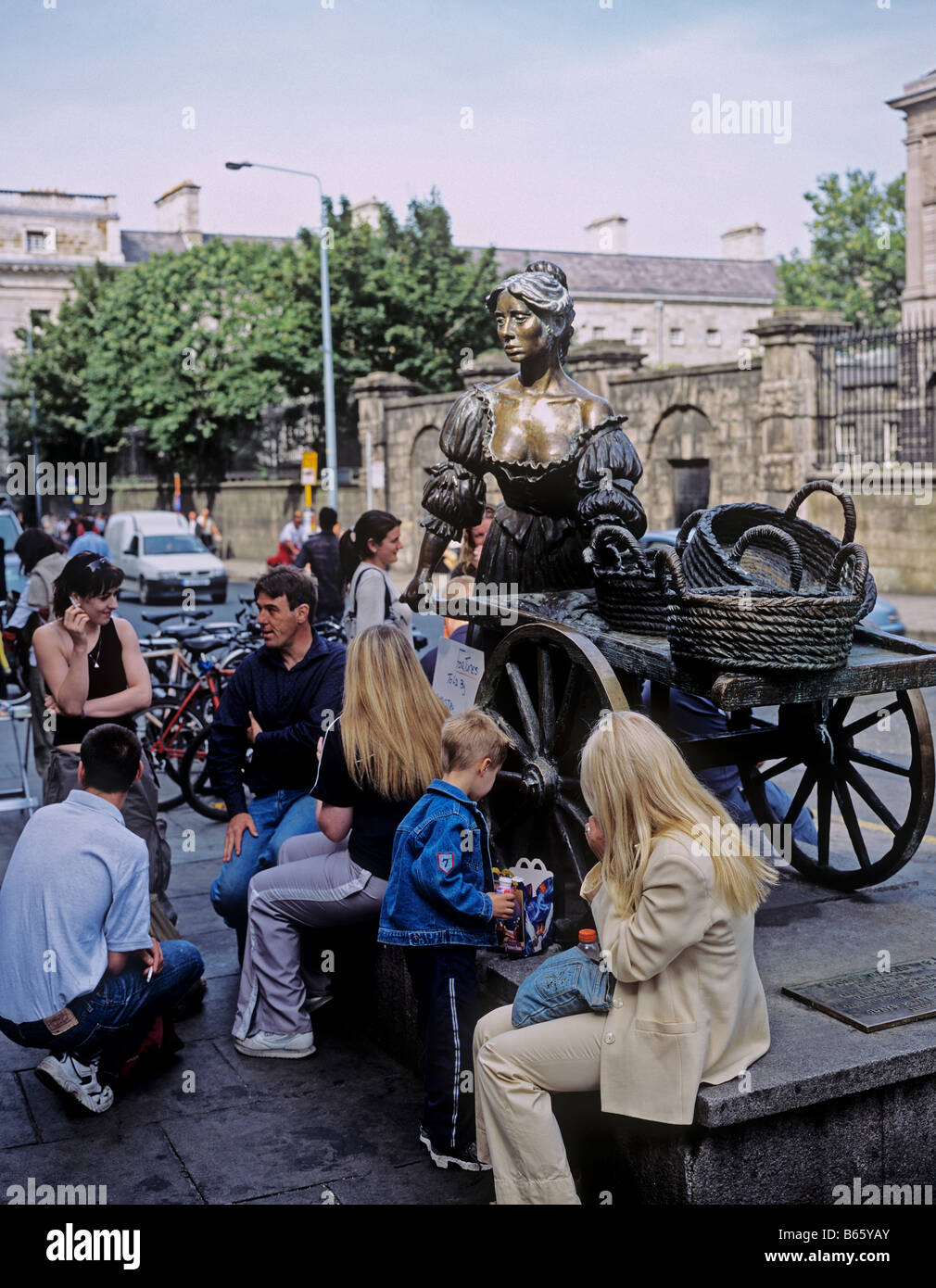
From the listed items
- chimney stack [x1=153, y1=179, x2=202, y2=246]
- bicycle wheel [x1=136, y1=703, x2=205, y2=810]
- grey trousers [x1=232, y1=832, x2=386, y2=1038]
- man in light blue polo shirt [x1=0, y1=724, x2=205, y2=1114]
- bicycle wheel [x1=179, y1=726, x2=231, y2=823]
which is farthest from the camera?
chimney stack [x1=153, y1=179, x2=202, y2=246]

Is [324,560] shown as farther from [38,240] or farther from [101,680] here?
[38,240]

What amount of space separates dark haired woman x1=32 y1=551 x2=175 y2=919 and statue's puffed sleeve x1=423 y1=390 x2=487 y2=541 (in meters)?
1.40

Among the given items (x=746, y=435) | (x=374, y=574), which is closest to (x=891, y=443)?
(x=746, y=435)

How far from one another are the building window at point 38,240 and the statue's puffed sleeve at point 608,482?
70.0 meters

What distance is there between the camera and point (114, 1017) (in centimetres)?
452

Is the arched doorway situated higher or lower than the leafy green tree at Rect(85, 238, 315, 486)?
lower

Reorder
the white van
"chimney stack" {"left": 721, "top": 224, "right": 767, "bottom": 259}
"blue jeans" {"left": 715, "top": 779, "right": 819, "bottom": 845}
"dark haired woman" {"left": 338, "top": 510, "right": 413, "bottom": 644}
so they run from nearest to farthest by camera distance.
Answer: "blue jeans" {"left": 715, "top": 779, "right": 819, "bottom": 845}
"dark haired woman" {"left": 338, "top": 510, "right": 413, "bottom": 644}
the white van
"chimney stack" {"left": 721, "top": 224, "right": 767, "bottom": 259}

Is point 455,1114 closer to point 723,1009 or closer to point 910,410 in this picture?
point 723,1009

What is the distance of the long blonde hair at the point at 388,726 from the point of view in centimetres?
458

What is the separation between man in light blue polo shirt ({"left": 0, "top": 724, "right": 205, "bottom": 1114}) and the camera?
171 inches

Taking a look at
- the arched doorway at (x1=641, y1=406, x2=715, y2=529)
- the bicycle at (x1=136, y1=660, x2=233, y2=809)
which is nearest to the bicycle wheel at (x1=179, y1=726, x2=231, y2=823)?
the bicycle at (x1=136, y1=660, x2=233, y2=809)

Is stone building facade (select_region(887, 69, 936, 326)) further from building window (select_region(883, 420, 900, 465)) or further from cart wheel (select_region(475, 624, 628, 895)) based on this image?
cart wheel (select_region(475, 624, 628, 895))

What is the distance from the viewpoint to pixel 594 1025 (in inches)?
138
